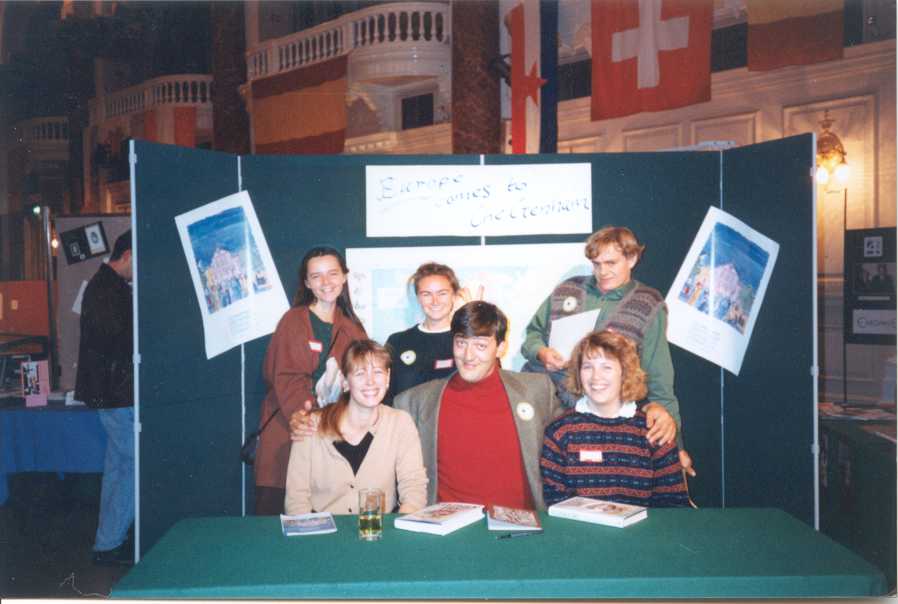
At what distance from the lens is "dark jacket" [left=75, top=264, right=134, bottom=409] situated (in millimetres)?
3725

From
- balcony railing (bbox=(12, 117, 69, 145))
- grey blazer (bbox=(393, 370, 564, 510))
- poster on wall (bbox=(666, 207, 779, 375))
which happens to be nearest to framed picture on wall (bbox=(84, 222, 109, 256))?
grey blazer (bbox=(393, 370, 564, 510))

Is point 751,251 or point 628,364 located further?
point 751,251

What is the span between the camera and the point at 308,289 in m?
3.20

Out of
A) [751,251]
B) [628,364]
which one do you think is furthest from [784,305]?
[628,364]

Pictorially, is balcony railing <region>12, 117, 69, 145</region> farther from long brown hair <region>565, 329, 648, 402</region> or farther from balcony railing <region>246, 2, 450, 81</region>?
long brown hair <region>565, 329, 648, 402</region>

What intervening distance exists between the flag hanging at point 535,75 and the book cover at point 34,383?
3.47m

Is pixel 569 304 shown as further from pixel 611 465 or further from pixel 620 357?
pixel 611 465

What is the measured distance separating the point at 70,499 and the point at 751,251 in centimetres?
448

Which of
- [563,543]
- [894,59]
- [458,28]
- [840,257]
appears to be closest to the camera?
[563,543]

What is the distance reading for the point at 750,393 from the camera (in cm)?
312

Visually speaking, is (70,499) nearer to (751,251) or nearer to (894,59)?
(751,251)

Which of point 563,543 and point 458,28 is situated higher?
point 458,28

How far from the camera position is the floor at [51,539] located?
11.5 ft

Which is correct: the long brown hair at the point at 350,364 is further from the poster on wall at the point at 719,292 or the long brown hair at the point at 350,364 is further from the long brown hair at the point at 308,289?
the poster on wall at the point at 719,292
